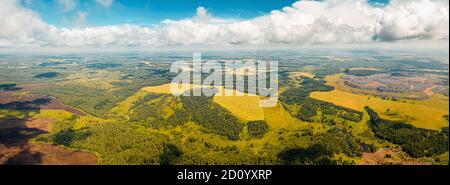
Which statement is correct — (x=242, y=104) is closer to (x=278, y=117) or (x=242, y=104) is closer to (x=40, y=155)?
(x=278, y=117)

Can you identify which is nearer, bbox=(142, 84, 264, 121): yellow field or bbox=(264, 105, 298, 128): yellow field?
bbox=(264, 105, 298, 128): yellow field

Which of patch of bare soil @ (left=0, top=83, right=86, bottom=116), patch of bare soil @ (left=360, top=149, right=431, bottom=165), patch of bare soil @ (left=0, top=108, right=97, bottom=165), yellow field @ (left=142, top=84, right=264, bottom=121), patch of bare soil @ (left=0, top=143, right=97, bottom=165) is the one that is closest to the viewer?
patch of bare soil @ (left=0, top=143, right=97, bottom=165)

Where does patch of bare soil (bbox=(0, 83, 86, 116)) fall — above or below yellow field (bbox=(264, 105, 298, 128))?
above

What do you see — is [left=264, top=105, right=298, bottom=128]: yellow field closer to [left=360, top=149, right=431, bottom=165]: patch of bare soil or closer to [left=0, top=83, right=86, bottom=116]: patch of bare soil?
[left=360, top=149, right=431, bottom=165]: patch of bare soil

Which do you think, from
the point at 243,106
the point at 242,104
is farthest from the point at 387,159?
the point at 242,104

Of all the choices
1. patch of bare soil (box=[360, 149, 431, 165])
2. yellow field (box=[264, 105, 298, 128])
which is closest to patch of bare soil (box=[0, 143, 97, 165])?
yellow field (box=[264, 105, 298, 128])

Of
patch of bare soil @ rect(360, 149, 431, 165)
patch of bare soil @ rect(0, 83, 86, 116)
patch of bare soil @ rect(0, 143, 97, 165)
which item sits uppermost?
patch of bare soil @ rect(0, 83, 86, 116)
